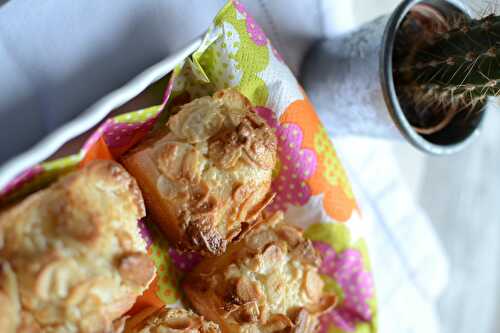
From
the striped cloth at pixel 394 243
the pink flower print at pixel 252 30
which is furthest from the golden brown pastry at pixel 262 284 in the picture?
the striped cloth at pixel 394 243

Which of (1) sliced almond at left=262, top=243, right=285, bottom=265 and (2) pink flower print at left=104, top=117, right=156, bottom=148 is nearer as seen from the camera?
(2) pink flower print at left=104, top=117, right=156, bottom=148

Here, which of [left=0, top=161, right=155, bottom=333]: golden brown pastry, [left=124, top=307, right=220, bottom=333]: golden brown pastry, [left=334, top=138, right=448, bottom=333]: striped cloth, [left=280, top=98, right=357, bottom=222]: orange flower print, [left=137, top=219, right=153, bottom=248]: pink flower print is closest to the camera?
[left=0, top=161, right=155, bottom=333]: golden brown pastry

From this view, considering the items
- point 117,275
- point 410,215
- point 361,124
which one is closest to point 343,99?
point 361,124

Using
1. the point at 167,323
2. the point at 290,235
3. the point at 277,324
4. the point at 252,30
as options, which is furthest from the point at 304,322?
the point at 252,30

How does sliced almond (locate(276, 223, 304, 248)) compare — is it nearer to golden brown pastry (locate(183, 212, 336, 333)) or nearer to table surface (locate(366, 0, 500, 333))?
golden brown pastry (locate(183, 212, 336, 333))

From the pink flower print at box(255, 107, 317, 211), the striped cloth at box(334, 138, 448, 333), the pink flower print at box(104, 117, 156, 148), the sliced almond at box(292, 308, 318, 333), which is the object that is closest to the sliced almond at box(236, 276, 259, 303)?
the sliced almond at box(292, 308, 318, 333)

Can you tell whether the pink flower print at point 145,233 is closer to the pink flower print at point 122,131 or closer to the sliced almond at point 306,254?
the pink flower print at point 122,131

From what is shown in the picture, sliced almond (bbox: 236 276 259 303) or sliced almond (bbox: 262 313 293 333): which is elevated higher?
sliced almond (bbox: 236 276 259 303)

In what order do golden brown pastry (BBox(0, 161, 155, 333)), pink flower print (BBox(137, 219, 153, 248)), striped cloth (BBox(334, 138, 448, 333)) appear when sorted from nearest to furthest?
golden brown pastry (BBox(0, 161, 155, 333)) < pink flower print (BBox(137, 219, 153, 248)) < striped cloth (BBox(334, 138, 448, 333))
